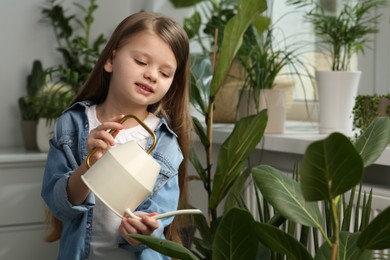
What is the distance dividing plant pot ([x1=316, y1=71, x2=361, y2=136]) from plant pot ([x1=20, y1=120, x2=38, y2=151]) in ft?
3.94

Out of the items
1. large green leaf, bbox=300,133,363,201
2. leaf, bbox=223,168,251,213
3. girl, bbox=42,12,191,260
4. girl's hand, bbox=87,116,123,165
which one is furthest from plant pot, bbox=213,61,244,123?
large green leaf, bbox=300,133,363,201

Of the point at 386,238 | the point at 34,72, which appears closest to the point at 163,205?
the point at 386,238

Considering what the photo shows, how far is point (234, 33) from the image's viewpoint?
196cm

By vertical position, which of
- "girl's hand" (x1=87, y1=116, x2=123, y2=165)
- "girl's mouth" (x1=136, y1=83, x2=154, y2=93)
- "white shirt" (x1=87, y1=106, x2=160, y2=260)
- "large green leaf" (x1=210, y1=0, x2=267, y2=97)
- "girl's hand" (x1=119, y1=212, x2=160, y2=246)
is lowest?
"white shirt" (x1=87, y1=106, x2=160, y2=260)

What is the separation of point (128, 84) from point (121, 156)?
0.30 m

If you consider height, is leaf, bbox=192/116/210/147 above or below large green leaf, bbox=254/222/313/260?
above

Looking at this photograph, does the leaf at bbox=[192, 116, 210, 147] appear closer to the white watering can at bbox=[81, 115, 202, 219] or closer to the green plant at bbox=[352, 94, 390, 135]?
the green plant at bbox=[352, 94, 390, 135]

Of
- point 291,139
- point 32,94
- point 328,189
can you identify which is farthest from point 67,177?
point 32,94

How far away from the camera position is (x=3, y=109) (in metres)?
2.96

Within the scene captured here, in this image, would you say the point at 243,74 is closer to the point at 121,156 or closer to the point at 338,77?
the point at 338,77

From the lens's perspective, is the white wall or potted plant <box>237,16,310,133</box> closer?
potted plant <box>237,16,310,133</box>

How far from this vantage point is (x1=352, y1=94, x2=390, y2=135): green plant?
1883mm

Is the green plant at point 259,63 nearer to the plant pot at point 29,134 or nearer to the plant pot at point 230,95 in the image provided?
the plant pot at point 230,95

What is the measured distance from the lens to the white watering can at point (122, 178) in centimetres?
125
